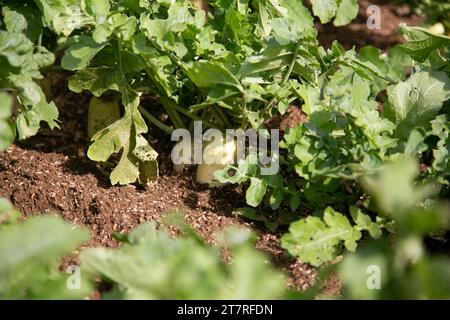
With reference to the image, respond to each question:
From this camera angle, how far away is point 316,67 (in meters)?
2.50

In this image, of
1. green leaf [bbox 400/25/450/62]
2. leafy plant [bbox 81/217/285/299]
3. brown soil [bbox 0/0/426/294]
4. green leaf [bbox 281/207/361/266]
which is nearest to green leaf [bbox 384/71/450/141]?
green leaf [bbox 400/25/450/62]

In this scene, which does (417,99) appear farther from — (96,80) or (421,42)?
(96,80)

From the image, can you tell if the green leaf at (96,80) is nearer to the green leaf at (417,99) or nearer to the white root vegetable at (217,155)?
the white root vegetable at (217,155)

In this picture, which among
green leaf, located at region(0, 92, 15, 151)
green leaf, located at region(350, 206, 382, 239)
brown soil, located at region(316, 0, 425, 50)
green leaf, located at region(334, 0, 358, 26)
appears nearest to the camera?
green leaf, located at region(0, 92, 15, 151)

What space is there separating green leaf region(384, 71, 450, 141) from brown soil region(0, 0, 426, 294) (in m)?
0.57

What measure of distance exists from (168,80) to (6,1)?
657mm

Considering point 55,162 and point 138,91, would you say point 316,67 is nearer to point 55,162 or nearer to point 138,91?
point 138,91

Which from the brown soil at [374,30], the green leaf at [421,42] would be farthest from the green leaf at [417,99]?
the brown soil at [374,30]

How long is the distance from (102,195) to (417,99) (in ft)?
3.64

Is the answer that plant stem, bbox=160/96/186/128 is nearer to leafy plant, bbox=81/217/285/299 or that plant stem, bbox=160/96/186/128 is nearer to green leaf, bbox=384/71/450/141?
green leaf, bbox=384/71/450/141

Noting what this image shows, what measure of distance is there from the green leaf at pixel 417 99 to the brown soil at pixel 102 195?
57cm

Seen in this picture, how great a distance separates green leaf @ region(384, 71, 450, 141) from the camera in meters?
2.41

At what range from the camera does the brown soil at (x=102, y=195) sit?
2400mm
